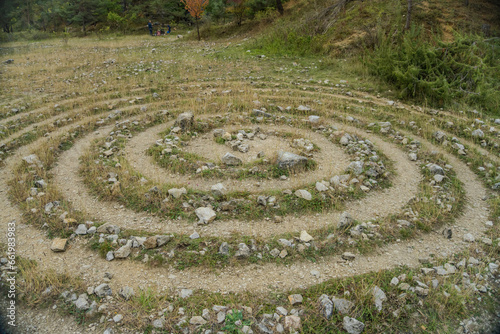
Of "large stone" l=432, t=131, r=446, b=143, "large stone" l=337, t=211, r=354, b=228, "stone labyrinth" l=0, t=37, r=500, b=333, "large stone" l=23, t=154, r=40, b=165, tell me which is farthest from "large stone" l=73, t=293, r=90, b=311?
"large stone" l=432, t=131, r=446, b=143

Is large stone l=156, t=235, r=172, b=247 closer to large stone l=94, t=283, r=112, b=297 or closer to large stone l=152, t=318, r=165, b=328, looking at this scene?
large stone l=94, t=283, r=112, b=297

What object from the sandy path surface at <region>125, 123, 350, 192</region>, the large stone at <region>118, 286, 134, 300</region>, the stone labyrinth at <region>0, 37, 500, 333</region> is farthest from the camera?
the sandy path surface at <region>125, 123, 350, 192</region>

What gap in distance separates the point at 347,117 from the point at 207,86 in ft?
21.1

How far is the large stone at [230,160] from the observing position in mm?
8602

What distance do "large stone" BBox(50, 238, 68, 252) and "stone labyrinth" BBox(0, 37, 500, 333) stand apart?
3 centimetres

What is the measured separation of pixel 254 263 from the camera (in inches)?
217

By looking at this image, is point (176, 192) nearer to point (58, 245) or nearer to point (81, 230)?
point (81, 230)

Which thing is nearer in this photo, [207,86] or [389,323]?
[389,323]

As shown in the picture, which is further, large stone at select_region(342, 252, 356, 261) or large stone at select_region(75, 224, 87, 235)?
large stone at select_region(75, 224, 87, 235)

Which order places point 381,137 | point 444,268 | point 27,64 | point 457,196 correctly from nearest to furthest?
point 444,268
point 457,196
point 381,137
point 27,64

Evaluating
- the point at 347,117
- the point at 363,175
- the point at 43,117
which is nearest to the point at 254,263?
the point at 363,175

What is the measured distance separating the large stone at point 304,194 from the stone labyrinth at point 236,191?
3 cm

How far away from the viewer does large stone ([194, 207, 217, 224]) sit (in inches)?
252

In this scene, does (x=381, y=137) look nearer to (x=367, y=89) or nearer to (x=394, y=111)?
(x=394, y=111)
